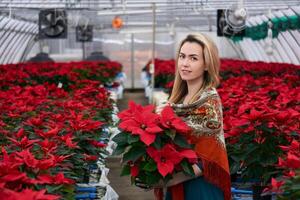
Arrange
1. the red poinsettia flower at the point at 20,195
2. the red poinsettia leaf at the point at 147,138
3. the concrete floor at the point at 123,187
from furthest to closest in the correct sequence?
the concrete floor at the point at 123,187, the red poinsettia leaf at the point at 147,138, the red poinsettia flower at the point at 20,195

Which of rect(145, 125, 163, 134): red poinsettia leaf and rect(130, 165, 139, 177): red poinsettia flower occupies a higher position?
rect(145, 125, 163, 134): red poinsettia leaf

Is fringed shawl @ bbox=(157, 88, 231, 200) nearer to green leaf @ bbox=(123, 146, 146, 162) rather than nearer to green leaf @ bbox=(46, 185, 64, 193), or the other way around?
green leaf @ bbox=(123, 146, 146, 162)

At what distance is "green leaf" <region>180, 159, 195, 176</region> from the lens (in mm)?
2977

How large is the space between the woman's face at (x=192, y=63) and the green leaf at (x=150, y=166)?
50cm

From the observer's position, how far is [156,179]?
2.99m

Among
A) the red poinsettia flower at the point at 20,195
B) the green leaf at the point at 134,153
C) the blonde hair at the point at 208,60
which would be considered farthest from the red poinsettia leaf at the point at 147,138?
the red poinsettia flower at the point at 20,195

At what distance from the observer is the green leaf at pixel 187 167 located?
9.77ft

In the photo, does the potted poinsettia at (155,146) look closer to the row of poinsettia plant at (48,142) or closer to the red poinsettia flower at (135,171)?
the red poinsettia flower at (135,171)

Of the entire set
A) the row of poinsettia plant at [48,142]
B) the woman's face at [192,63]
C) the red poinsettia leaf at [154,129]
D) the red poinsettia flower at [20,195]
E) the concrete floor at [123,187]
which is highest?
the woman's face at [192,63]

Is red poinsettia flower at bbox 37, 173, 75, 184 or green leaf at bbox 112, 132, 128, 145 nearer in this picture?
red poinsettia flower at bbox 37, 173, 75, 184

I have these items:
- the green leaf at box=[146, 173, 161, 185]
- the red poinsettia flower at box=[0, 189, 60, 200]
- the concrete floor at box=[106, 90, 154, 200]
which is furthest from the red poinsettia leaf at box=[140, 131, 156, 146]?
the concrete floor at box=[106, 90, 154, 200]

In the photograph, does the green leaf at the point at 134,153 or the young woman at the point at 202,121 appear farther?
the young woman at the point at 202,121

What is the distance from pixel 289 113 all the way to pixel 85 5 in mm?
15259

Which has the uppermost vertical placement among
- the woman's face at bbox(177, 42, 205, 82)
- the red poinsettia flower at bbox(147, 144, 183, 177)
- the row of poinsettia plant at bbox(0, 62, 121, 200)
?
Result: the woman's face at bbox(177, 42, 205, 82)
